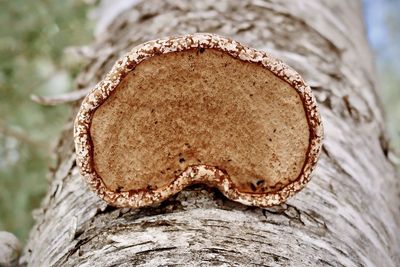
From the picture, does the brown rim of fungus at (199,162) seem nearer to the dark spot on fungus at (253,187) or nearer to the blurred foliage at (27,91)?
the dark spot on fungus at (253,187)

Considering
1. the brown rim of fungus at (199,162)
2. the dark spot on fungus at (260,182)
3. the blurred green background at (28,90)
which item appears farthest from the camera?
the blurred green background at (28,90)

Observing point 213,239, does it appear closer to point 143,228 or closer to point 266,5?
point 143,228

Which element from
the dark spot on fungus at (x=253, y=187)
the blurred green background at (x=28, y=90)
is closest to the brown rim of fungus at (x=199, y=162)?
the dark spot on fungus at (x=253, y=187)

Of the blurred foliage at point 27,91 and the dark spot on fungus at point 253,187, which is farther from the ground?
the blurred foliage at point 27,91

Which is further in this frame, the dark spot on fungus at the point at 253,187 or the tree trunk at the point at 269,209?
the dark spot on fungus at the point at 253,187

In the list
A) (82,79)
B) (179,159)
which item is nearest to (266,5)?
(82,79)

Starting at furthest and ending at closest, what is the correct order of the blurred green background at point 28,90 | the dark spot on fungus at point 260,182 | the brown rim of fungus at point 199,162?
the blurred green background at point 28,90 → the dark spot on fungus at point 260,182 → the brown rim of fungus at point 199,162

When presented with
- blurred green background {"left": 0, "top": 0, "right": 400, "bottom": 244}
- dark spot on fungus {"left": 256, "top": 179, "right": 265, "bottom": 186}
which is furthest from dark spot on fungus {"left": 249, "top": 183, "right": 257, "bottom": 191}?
blurred green background {"left": 0, "top": 0, "right": 400, "bottom": 244}
